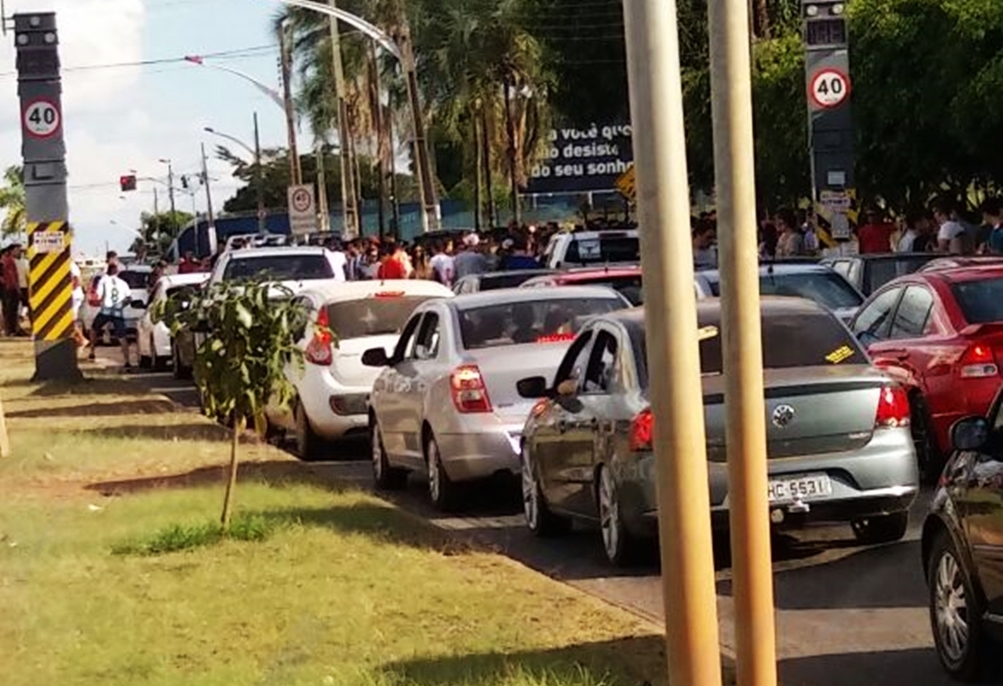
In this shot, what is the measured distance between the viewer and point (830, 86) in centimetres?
2833

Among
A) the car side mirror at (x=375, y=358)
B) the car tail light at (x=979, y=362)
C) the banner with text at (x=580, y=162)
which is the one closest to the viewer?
the car tail light at (x=979, y=362)

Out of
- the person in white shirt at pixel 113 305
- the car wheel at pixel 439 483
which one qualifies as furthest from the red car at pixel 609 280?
the person in white shirt at pixel 113 305

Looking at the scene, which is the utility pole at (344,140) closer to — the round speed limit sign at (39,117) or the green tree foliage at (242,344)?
the round speed limit sign at (39,117)

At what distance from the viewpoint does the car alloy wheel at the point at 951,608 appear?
28.4 ft

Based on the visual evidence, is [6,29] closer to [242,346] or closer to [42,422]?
[42,422]

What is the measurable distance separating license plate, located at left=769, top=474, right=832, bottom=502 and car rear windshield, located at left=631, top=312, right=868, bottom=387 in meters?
0.81

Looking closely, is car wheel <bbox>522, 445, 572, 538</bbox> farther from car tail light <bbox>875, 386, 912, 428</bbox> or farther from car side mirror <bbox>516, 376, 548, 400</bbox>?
car tail light <bbox>875, 386, 912, 428</bbox>

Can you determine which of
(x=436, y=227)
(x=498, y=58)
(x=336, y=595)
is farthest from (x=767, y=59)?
(x=336, y=595)

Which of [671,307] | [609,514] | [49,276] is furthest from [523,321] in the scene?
[49,276]

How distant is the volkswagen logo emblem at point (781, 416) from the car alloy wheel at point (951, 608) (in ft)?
9.09

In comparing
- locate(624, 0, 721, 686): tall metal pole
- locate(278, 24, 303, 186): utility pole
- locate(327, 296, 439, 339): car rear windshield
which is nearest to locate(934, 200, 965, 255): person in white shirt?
locate(327, 296, 439, 339): car rear windshield

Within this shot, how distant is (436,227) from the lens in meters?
51.5

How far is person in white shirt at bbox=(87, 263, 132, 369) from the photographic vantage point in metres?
37.3

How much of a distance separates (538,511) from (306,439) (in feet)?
21.7
